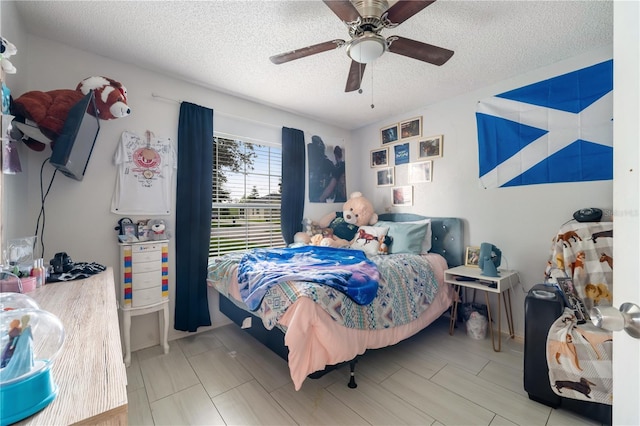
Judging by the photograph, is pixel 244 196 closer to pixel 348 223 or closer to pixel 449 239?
pixel 348 223

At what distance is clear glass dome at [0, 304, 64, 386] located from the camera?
0.47 meters

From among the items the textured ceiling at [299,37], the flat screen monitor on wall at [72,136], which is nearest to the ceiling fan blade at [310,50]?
the textured ceiling at [299,37]

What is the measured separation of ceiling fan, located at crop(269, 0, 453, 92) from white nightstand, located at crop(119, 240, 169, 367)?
6.15 ft

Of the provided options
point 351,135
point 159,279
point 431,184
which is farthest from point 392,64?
point 159,279

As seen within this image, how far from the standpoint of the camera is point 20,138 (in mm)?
1694

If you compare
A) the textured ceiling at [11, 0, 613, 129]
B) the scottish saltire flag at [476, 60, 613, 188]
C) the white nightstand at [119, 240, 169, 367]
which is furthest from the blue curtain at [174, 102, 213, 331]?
the scottish saltire flag at [476, 60, 613, 188]

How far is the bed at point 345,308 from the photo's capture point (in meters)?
1.60

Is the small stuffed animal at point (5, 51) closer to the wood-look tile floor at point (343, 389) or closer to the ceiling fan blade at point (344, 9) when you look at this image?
the ceiling fan blade at point (344, 9)

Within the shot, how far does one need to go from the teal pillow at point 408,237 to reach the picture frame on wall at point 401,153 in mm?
943

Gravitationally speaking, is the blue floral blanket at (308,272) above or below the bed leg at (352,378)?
above

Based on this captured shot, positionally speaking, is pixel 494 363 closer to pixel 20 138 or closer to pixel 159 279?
pixel 159 279

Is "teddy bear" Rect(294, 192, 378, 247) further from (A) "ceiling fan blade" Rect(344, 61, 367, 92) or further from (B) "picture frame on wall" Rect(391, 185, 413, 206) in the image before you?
(A) "ceiling fan blade" Rect(344, 61, 367, 92)

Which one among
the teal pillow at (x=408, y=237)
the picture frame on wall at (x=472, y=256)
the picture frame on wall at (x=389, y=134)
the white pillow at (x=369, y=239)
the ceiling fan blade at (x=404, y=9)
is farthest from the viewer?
the picture frame on wall at (x=389, y=134)

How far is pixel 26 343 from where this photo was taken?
0.50 m
